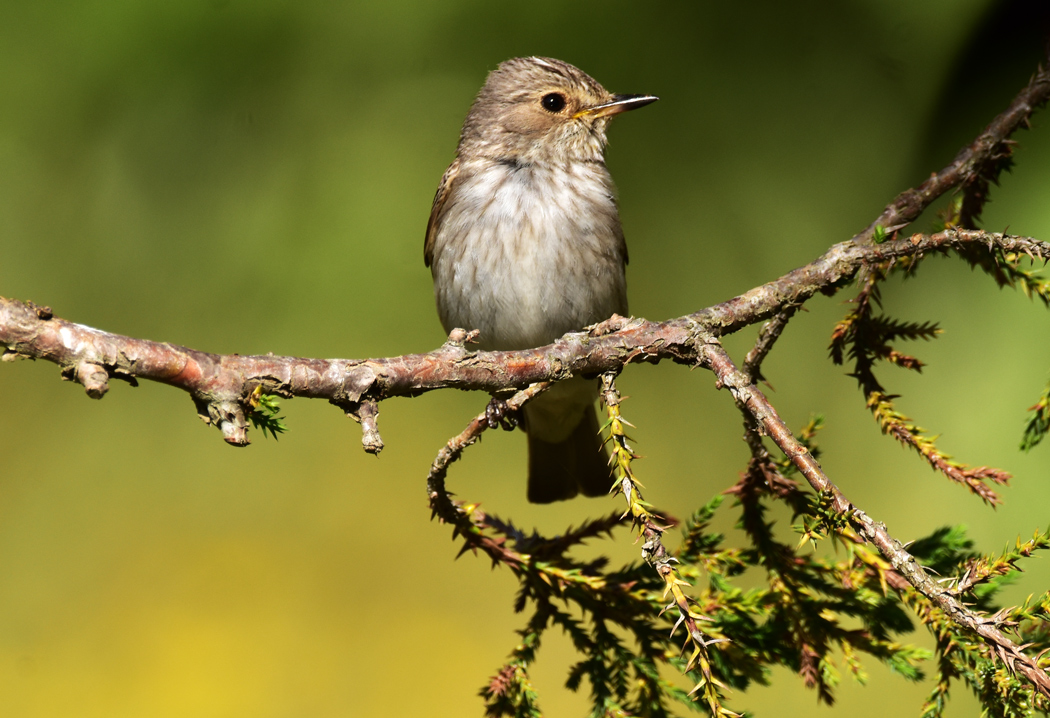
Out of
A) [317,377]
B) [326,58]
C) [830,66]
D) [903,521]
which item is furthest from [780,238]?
[317,377]

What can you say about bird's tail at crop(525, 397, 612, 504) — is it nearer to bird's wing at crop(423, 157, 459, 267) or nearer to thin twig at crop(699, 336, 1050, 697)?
bird's wing at crop(423, 157, 459, 267)

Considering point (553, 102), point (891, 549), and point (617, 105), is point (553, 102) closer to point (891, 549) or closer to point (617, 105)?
point (617, 105)

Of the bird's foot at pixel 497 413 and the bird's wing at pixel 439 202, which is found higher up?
the bird's wing at pixel 439 202

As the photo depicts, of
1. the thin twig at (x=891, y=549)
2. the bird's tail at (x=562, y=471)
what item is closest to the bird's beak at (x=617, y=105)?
the bird's tail at (x=562, y=471)

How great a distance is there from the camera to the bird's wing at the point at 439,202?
3389 mm

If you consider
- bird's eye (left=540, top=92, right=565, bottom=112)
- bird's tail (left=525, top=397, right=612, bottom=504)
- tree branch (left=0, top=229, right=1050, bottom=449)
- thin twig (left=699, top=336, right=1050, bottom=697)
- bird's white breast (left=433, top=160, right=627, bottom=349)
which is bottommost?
thin twig (left=699, top=336, right=1050, bottom=697)

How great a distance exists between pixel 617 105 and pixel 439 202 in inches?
29.5

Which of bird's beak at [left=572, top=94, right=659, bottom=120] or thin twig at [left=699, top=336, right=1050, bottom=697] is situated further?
bird's beak at [left=572, top=94, right=659, bottom=120]

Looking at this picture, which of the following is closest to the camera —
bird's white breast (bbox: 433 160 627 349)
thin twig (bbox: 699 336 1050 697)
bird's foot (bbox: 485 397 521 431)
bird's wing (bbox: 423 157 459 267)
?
thin twig (bbox: 699 336 1050 697)

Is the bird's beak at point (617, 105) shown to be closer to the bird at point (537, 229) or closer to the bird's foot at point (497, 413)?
the bird at point (537, 229)

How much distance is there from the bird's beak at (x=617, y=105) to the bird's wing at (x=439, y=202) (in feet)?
1.66

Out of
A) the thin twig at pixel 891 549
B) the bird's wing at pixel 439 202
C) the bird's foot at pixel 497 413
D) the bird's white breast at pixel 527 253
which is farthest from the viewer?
the bird's wing at pixel 439 202

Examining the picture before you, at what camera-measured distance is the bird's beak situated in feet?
10.4

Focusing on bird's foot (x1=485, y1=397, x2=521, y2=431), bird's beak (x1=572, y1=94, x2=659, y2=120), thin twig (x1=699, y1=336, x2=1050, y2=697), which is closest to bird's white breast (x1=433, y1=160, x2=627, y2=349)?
bird's beak (x1=572, y1=94, x2=659, y2=120)
